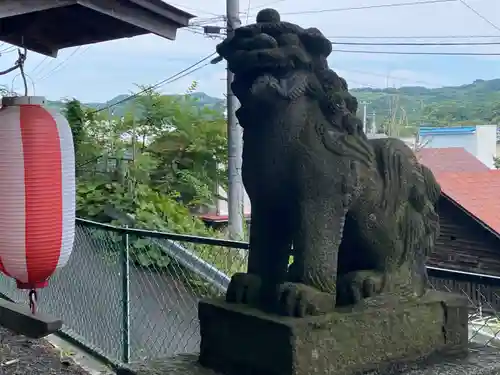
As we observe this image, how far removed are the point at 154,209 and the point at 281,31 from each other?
16.2 ft

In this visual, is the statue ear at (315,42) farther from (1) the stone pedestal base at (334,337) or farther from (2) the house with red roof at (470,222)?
(2) the house with red roof at (470,222)

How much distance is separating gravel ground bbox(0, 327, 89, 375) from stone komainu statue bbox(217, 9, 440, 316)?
2.57 m

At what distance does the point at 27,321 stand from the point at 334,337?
2.09 metres

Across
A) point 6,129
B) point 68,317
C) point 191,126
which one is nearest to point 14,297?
point 68,317

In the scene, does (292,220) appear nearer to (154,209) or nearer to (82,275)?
(82,275)

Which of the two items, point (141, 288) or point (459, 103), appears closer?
point (141, 288)

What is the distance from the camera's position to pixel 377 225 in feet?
4.99

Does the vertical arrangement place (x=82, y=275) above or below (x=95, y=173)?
below

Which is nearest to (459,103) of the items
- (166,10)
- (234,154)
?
(234,154)

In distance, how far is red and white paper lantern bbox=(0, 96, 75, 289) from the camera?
2.42m

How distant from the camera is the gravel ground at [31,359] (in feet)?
12.1

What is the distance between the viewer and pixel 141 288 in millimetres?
3779

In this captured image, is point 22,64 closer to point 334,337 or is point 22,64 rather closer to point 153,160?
point 334,337

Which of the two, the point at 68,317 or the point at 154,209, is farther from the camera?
A: the point at 154,209
